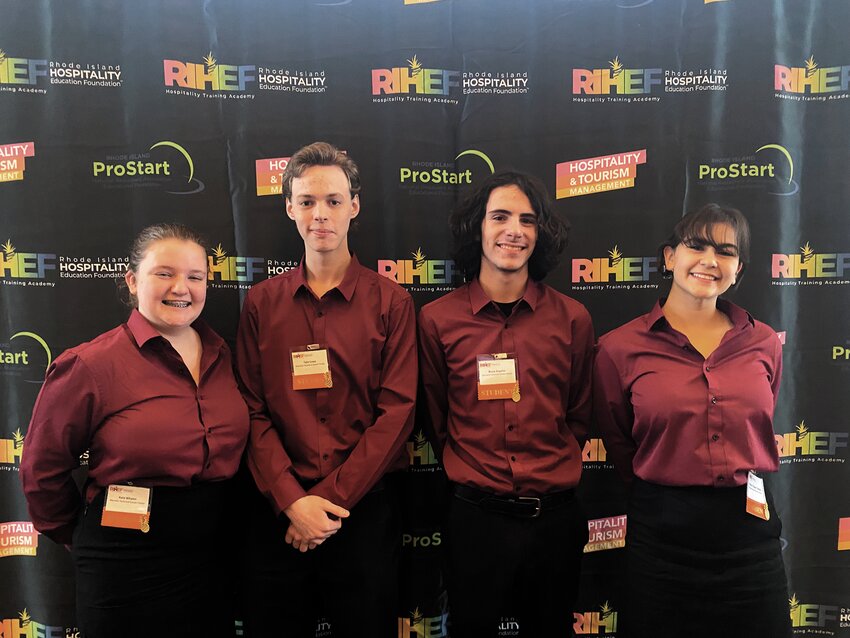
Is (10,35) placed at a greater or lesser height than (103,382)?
greater

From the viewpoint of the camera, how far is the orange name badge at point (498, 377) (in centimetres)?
193

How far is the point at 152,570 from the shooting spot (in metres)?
1.70

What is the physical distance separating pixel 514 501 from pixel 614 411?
1.72ft

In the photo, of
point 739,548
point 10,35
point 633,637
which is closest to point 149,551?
point 633,637

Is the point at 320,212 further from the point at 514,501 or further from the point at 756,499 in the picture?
the point at 756,499

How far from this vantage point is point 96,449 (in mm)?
1705

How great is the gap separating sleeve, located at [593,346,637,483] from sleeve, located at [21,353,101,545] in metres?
1.77

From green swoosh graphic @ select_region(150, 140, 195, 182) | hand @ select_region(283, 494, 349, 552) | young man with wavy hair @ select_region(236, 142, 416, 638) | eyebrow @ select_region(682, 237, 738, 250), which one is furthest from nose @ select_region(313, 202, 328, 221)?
eyebrow @ select_region(682, 237, 738, 250)

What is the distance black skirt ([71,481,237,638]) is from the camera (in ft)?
5.47

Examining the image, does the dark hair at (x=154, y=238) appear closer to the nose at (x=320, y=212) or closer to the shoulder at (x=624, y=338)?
the nose at (x=320, y=212)

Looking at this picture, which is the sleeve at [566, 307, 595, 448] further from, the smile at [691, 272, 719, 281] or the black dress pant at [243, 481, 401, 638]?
the black dress pant at [243, 481, 401, 638]

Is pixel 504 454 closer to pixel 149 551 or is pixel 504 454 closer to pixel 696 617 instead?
pixel 696 617

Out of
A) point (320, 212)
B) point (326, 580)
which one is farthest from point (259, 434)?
point (320, 212)

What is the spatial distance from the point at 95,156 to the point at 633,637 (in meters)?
3.06
